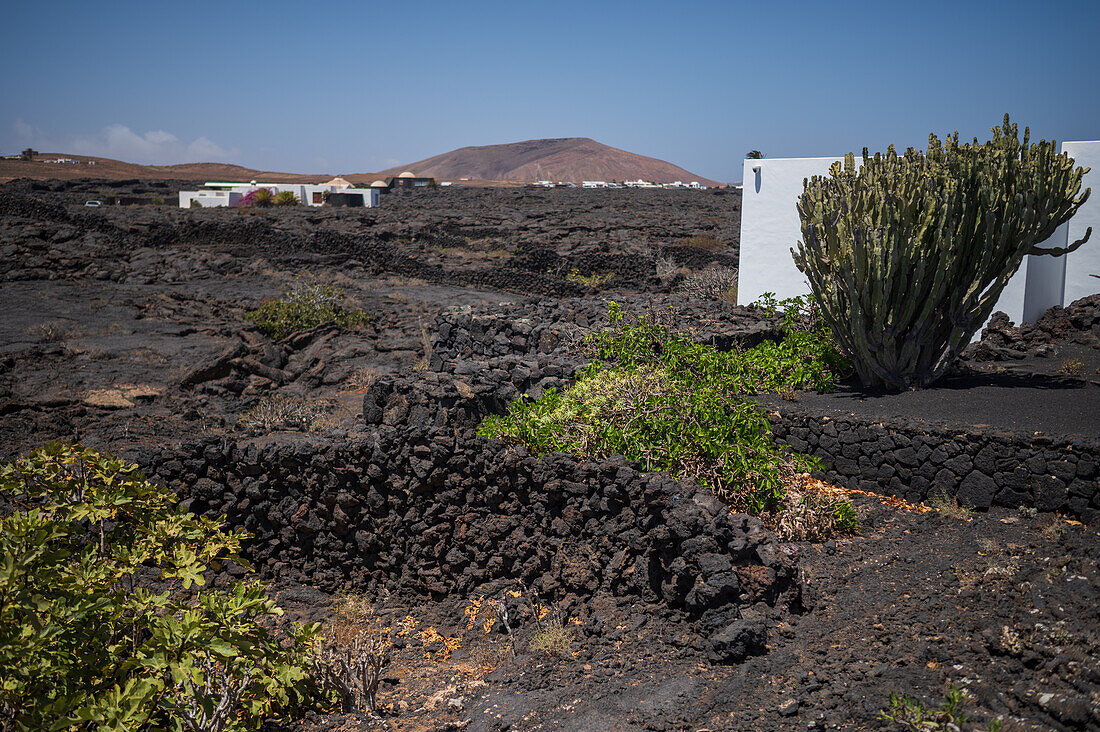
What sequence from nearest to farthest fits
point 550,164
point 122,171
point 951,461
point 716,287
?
1. point 951,461
2. point 716,287
3. point 122,171
4. point 550,164

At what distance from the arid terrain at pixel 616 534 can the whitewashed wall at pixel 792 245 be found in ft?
1.69

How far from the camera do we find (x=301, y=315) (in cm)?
1647

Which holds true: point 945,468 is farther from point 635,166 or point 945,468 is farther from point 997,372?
point 635,166

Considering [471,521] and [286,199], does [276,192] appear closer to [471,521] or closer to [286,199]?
[286,199]

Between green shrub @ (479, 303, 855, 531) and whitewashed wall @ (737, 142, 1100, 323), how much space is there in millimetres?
4976

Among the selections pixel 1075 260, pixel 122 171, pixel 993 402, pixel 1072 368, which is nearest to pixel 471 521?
pixel 993 402

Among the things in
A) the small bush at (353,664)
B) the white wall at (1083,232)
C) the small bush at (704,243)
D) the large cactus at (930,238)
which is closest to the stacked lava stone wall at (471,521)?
the small bush at (353,664)

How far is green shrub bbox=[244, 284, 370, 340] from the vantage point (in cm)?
1617

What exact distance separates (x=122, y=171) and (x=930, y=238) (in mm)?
87628

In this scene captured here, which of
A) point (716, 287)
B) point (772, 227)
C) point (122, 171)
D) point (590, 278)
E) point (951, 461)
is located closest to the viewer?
point (951, 461)

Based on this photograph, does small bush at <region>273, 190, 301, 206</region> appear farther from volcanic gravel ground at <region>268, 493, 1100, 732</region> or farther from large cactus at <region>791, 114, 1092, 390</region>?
volcanic gravel ground at <region>268, 493, 1100, 732</region>

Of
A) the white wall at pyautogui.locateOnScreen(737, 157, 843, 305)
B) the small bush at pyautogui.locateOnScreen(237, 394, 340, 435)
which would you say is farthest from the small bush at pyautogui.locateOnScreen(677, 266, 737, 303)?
the small bush at pyautogui.locateOnScreen(237, 394, 340, 435)

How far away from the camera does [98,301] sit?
18688mm

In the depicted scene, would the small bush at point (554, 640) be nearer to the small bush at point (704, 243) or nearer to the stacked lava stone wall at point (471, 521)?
the stacked lava stone wall at point (471, 521)
